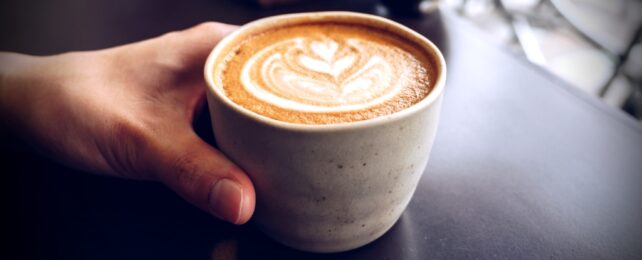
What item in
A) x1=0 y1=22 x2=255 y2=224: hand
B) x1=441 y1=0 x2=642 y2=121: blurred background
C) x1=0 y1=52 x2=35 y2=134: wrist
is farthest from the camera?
x1=441 y1=0 x2=642 y2=121: blurred background

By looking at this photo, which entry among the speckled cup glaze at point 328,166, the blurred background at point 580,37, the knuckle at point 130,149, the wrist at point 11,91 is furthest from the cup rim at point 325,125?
the blurred background at point 580,37

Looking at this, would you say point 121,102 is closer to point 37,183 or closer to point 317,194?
point 37,183

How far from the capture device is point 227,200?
1.66ft

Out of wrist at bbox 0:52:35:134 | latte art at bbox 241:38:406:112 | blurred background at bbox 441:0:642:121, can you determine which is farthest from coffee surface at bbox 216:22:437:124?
blurred background at bbox 441:0:642:121

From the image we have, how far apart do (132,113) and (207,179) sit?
20 centimetres

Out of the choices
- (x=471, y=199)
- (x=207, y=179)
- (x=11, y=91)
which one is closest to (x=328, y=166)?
(x=207, y=179)

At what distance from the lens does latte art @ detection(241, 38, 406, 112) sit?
576 mm

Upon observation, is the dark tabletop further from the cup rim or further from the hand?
the cup rim

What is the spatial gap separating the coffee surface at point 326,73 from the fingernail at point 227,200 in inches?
3.9

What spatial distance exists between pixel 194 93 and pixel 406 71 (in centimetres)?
33

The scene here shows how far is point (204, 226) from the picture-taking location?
1.98 feet

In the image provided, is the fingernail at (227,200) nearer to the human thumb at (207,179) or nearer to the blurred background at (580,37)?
the human thumb at (207,179)

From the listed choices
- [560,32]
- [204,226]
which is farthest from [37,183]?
[560,32]

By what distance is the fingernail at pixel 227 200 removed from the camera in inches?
19.7
